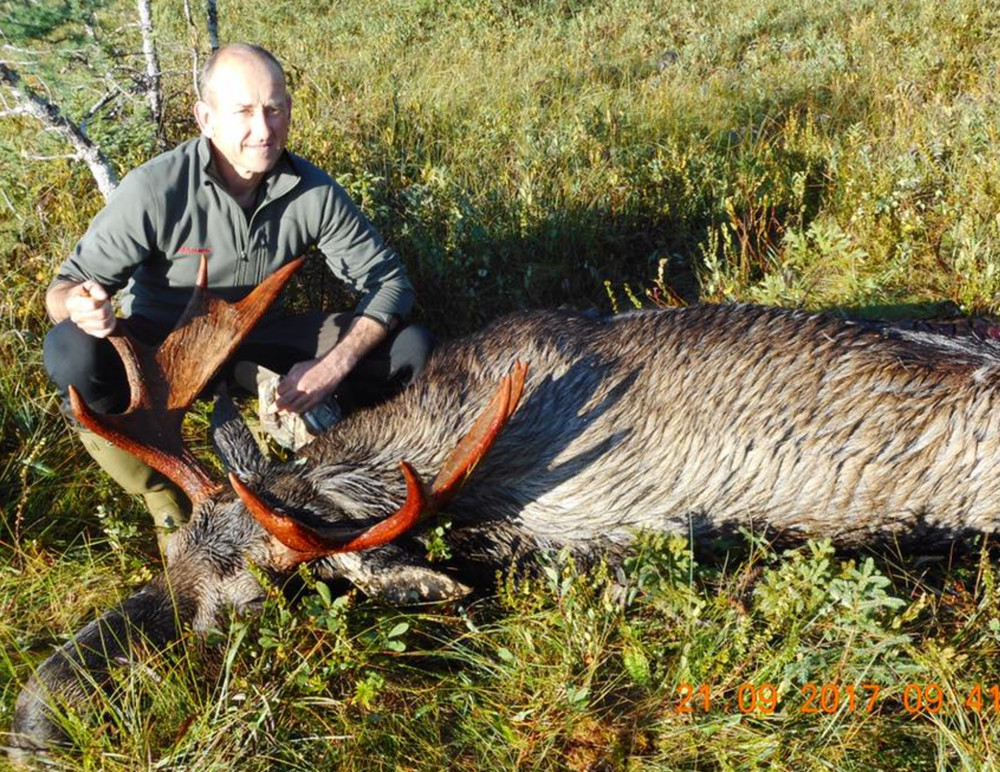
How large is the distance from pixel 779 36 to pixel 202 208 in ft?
24.5

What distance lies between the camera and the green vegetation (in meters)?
2.76

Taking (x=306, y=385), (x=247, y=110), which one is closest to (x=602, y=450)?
(x=306, y=385)

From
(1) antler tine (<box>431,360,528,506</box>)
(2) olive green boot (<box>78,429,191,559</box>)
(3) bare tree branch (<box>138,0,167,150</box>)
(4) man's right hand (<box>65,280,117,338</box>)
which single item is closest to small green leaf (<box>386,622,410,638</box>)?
(1) antler tine (<box>431,360,528,506</box>)

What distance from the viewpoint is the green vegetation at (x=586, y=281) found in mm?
2764

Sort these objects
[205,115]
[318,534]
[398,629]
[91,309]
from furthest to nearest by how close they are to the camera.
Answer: [205,115] < [91,309] < [398,629] < [318,534]

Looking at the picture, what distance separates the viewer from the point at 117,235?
381 cm

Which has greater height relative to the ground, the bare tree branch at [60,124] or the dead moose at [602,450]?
the bare tree branch at [60,124]

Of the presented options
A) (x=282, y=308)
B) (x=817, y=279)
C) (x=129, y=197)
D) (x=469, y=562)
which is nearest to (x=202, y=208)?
(x=129, y=197)

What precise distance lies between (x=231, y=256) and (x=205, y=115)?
622 millimetres

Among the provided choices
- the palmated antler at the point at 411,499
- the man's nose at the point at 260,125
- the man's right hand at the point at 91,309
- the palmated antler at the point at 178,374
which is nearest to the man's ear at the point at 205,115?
the man's nose at the point at 260,125

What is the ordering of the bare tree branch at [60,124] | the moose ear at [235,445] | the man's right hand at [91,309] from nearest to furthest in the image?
1. the man's right hand at [91,309]
2. the moose ear at [235,445]
3. the bare tree branch at [60,124]

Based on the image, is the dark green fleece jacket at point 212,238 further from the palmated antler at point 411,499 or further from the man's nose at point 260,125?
the palmated antler at point 411,499

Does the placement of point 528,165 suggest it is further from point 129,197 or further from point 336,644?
point 336,644
